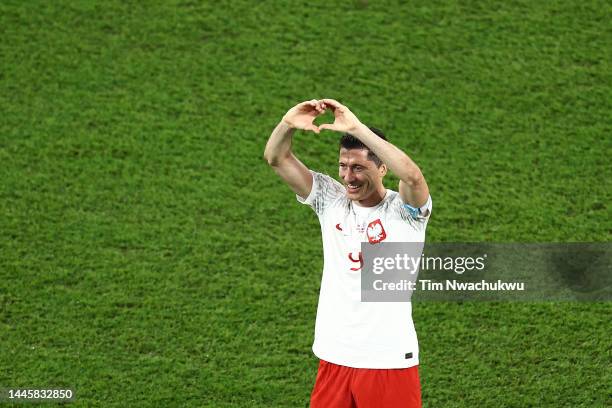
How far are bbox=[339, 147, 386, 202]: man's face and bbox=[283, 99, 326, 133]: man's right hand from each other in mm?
214

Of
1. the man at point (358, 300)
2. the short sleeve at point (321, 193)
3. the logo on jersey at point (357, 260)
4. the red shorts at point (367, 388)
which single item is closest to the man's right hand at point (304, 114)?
the man at point (358, 300)

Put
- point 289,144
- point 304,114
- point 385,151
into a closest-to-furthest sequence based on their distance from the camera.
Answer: point 385,151 < point 304,114 < point 289,144

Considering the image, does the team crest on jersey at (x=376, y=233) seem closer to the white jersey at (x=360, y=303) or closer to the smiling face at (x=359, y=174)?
the white jersey at (x=360, y=303)

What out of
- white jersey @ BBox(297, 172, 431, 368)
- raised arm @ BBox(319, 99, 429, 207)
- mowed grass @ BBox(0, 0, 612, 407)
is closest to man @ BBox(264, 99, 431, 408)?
white jersey @ BBox(297, 172, 431, 368)

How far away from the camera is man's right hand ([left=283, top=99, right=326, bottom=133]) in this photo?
390 cm

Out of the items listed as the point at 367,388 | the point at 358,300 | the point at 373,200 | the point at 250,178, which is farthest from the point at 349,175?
the point at 250,178

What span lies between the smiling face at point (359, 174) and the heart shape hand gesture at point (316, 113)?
22 cm

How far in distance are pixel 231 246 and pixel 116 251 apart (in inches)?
30.5

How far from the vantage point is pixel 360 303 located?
3967mm

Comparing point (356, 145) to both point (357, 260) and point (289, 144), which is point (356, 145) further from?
point (357, 260)

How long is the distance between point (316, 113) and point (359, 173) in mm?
313

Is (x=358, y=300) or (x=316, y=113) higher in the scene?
(x=316, y=113)

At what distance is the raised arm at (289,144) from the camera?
392 centimetres

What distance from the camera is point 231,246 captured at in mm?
6398
